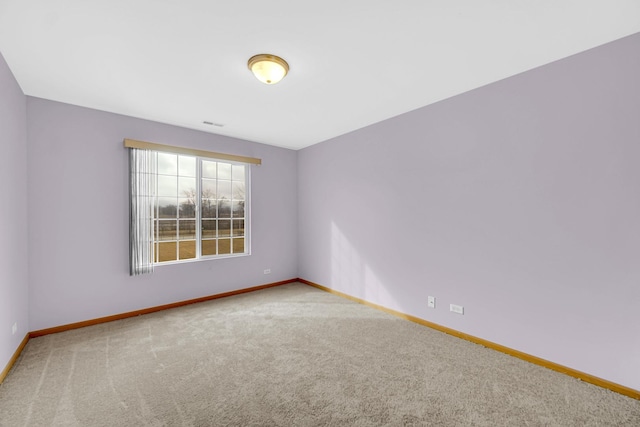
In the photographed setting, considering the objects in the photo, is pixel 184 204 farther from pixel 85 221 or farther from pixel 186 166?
pixel 85 221

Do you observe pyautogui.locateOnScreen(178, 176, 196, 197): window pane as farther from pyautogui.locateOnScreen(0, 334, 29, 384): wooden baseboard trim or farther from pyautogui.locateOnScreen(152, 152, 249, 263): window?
pyautogui.locateOnScreen(0, 334, 29, 384): wooden baseboard trim

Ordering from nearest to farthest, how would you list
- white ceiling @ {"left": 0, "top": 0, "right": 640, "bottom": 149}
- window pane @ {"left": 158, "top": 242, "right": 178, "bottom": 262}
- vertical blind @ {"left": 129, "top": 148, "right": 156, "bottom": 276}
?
1. white ceiling @ {"left": 0, "top": 0, "right": 640, "bottom": 149}
2. vertical blind @ {"left": 129, "top": 148, "right": 156, "bottom": 276}
3. window pane @ {"left": 158, "top": 242, "right": 178, "bottom": 262}

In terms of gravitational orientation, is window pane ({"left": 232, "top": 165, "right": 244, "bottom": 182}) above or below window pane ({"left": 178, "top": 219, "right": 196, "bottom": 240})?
above

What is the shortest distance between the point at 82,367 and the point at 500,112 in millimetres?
4547

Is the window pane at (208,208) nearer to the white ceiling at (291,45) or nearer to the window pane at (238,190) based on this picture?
the window pane at (238,190)

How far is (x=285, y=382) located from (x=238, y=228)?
296 centimetres

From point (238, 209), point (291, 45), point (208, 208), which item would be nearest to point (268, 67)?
point (291, 45)

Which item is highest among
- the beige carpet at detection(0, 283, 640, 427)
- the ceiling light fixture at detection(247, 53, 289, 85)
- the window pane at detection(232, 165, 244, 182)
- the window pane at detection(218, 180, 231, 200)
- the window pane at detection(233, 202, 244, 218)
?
the ceiling light fixture at detection(247, 53, 289, 85)

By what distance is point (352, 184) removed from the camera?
4168 millimetres

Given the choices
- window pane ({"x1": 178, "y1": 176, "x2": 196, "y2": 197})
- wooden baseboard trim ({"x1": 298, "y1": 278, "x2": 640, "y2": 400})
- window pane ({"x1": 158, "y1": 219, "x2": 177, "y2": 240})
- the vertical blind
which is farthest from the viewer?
window pane ({"x1": 178, "y1": 176, "x2": 196, "y2": 197})

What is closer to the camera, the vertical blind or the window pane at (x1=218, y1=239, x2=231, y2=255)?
the vertical blind

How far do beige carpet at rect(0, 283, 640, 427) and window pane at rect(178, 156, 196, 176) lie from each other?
2.16 metres

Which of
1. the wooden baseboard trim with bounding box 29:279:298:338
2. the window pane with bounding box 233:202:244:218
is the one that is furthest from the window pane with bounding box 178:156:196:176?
the wooden baseboard trim with bounding box 29:279:298:338

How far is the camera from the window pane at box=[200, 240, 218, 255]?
13.6 ft
